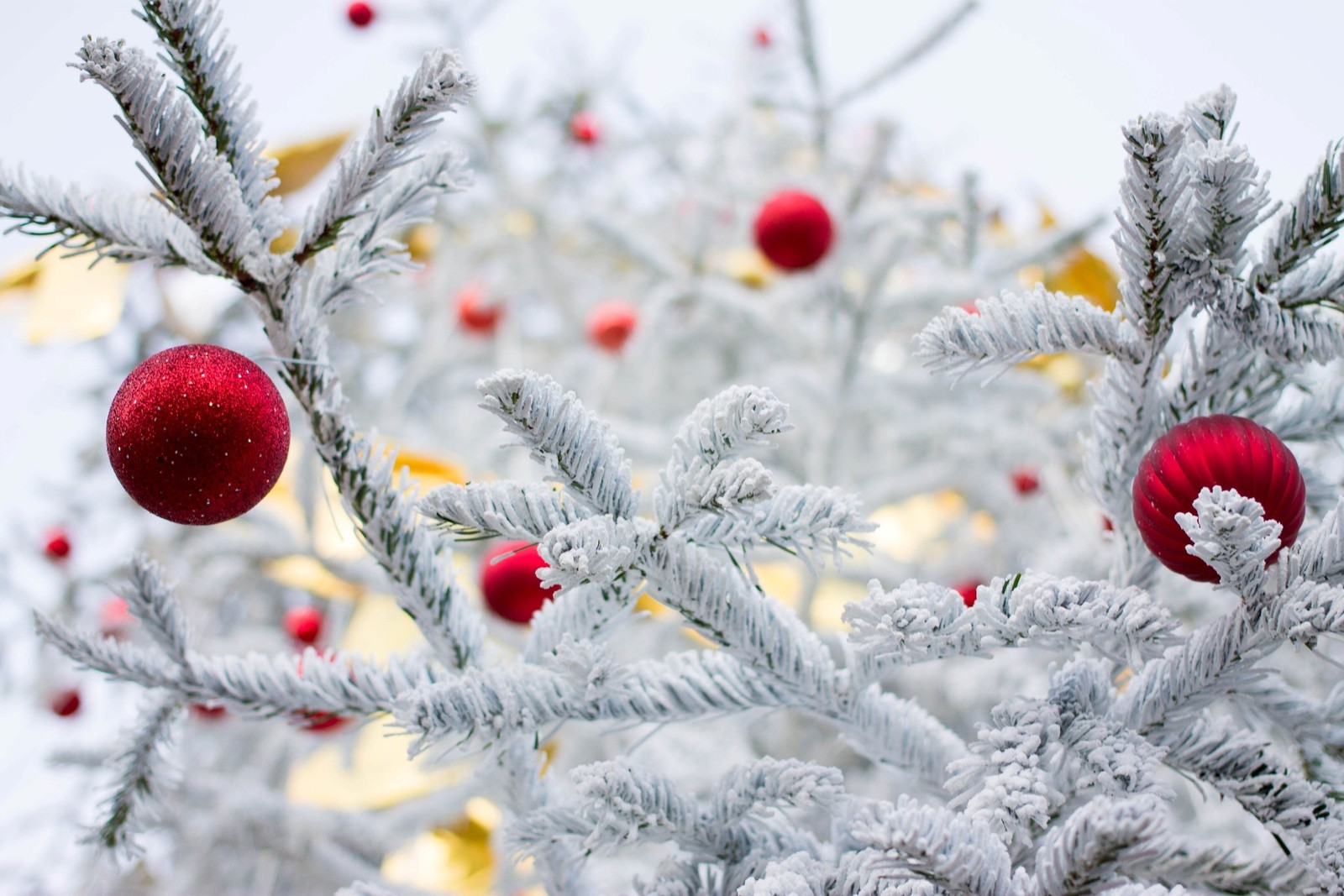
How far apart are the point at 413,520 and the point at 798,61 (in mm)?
926

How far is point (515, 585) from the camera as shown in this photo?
28.7 inches

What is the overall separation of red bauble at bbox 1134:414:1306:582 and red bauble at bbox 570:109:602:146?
170cm

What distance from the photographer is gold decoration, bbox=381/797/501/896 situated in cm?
139

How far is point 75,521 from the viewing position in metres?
1.73

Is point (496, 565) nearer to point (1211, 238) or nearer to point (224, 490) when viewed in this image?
point (224, 490)

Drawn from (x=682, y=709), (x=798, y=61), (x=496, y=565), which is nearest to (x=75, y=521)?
(x=496, y=565)

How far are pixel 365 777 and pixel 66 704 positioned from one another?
1.67 ft

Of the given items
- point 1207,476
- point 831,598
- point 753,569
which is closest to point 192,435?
point 753,569

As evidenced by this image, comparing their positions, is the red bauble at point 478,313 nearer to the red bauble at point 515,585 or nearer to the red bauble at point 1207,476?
the red bauble at point 515,585

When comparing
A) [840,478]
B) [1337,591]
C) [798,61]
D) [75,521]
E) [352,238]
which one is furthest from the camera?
[75,521]

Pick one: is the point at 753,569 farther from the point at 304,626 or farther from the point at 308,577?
the point at 308,577

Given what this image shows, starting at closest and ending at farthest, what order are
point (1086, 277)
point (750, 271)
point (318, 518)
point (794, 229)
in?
1. point (794, 229)
2. point (318, 518)
3. point (1086, 277)
4. point (750, 271)

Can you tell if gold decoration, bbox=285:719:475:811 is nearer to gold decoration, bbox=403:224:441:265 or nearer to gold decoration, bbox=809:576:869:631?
gold decoration, bbox=809:576:869:631

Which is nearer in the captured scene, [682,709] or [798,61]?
[682,709]
